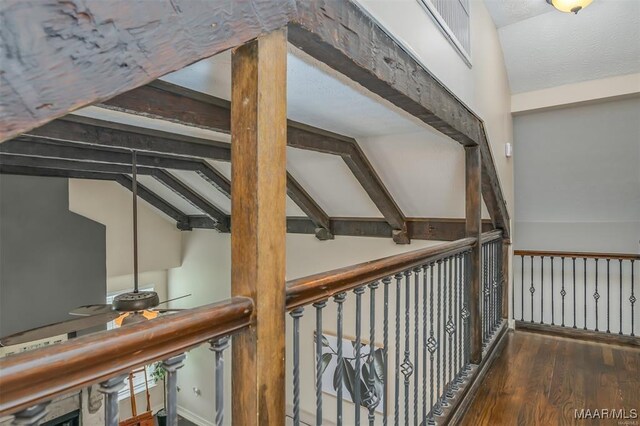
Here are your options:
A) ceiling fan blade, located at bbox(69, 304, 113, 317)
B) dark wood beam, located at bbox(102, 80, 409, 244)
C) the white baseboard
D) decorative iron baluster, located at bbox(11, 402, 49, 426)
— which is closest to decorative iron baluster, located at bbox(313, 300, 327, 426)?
decorative iron baluster, located at bbox(11, 402, 49, 426)

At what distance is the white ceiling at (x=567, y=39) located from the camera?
293cm

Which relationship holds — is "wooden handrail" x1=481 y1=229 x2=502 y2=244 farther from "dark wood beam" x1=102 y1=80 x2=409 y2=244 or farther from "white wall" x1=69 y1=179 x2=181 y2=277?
"white wall" x1=69 y1=179 x2=181 y2=277

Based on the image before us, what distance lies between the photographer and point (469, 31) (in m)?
2.63

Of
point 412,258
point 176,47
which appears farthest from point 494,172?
point 176,47

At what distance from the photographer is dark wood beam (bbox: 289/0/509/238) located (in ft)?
3.55

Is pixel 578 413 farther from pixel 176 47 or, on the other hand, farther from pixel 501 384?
pixel 176 47

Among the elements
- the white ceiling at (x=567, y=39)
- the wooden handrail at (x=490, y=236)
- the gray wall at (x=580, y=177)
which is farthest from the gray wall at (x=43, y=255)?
the gray wall at (x=580, y=177)

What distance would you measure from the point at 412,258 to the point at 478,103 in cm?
173

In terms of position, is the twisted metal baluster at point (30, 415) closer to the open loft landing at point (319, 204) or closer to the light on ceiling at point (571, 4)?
the open loft landing at point (319, 204)

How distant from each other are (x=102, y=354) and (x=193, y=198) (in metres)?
4.93

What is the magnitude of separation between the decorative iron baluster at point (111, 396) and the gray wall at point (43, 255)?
4426 millimetres

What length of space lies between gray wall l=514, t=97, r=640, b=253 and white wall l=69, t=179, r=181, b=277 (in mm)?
5305

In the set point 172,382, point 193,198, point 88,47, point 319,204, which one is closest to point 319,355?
point 172,382

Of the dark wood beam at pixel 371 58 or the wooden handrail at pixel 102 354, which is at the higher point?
the dark wood beam at pixel 371 58
